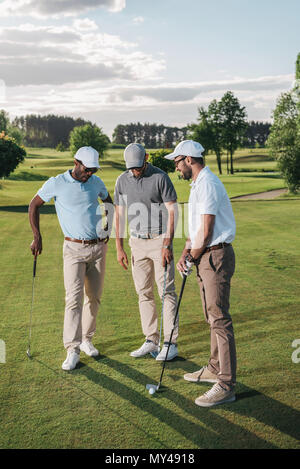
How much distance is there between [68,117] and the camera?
641 feet

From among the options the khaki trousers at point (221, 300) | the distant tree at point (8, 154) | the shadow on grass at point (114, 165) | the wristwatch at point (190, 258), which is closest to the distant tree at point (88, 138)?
the shadow on grass at point (114, 165)

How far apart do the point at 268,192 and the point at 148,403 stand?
44610mm

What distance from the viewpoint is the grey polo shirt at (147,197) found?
5.66 m

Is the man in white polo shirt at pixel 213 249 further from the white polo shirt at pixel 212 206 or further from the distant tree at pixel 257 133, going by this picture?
the distant tree at pixel 257 133

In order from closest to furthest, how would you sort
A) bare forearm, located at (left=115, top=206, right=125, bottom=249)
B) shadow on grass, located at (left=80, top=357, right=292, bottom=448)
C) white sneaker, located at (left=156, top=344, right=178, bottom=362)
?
shadow on grass, located at (left=80, top=357, right=292, bottom=448)
white sneaker, located at (left=156, top=344, right=178, bottom=362)
bare forearm, located at (left=115, top=206, right=125, bottom=249)

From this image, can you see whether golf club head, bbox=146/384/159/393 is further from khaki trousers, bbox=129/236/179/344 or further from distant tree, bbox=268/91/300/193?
distant tree, bbox=268/91/300/193

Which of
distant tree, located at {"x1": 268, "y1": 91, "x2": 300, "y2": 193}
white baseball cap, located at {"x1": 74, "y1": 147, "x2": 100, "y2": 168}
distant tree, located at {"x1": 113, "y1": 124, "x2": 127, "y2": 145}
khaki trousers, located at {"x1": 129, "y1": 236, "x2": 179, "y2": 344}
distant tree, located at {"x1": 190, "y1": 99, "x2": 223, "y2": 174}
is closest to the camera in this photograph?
white baseball cap, located at {"x1": 74, "y1": 147, "x2": 100, "y2": 168}

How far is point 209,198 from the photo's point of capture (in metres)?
4.46

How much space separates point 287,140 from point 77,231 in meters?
46.4

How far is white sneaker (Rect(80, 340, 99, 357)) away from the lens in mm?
5857

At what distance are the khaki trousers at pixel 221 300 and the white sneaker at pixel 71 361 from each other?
1.77 m

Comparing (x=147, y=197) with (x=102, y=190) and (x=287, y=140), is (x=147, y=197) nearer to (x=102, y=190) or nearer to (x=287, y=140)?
(x=102, y=190)

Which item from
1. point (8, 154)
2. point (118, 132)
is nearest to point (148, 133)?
point (118, 132)

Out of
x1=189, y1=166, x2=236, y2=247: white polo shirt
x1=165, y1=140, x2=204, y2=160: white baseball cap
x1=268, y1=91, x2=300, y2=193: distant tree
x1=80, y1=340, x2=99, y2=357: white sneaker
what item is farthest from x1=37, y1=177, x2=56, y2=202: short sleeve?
x1=268, y1=91, x2=300, y2=193: distant tree
